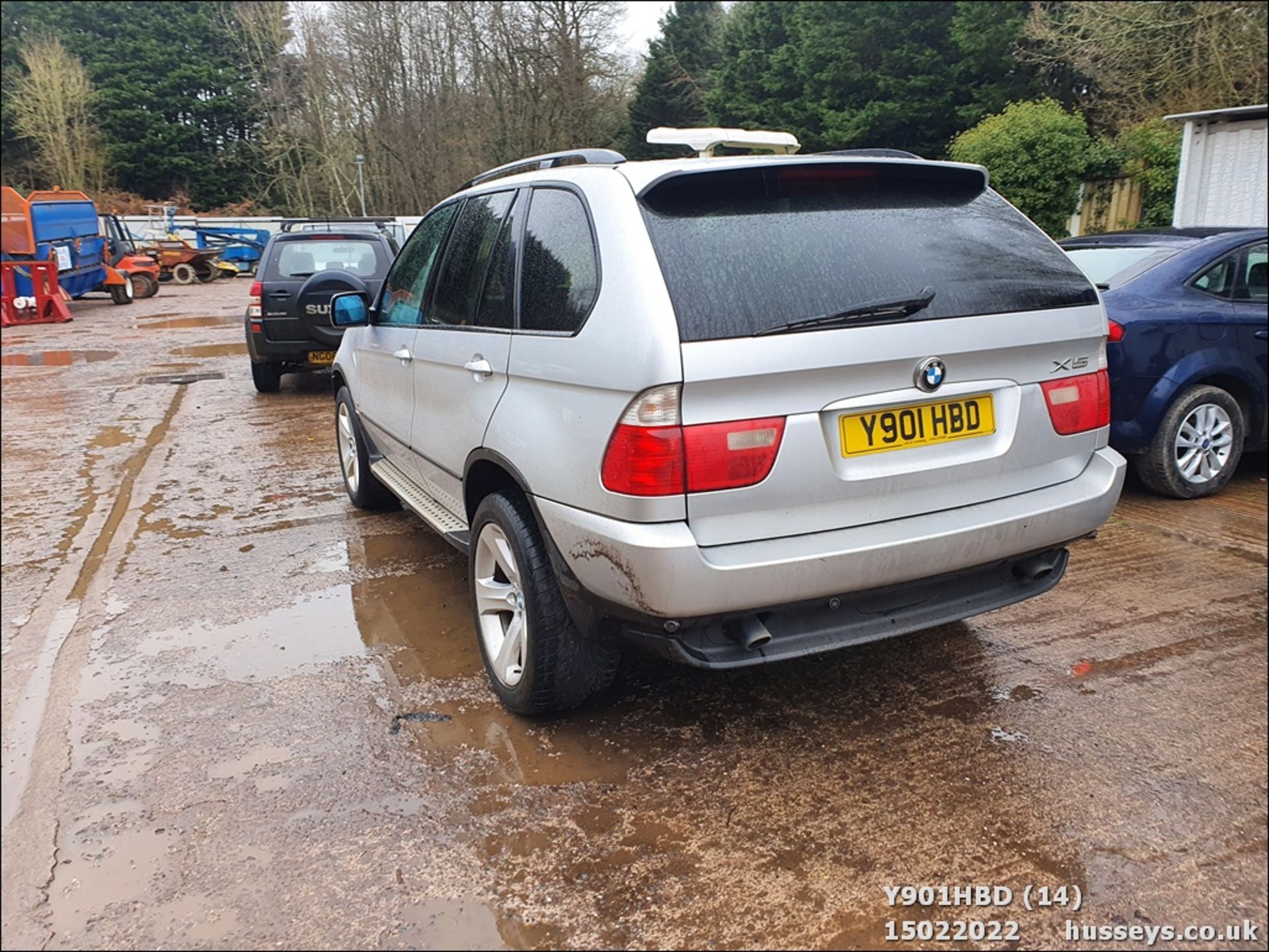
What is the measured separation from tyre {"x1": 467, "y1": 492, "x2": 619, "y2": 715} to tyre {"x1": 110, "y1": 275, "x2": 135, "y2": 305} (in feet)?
77.6

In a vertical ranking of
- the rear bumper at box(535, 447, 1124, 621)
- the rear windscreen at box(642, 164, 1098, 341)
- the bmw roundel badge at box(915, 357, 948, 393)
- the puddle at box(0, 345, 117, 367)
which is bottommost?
the puddle at box(0, 345, 117, 367)

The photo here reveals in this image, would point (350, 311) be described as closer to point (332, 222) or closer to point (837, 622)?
point (837, 622)

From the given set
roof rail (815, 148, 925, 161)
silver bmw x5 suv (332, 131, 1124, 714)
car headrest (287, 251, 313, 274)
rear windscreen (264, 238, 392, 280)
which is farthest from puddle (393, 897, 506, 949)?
car headrest (287, 251, 313, 274)

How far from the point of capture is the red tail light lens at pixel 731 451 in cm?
249

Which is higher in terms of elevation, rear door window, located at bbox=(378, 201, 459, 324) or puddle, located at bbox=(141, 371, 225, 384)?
rear door window, located at bbox=(378, 201, 459, 324)

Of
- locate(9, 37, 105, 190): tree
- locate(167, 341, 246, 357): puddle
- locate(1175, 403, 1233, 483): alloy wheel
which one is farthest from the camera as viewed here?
locate(9, 37, 105, 190): tree

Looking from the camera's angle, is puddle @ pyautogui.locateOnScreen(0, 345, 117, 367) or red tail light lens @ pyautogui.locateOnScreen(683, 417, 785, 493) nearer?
red tail light lens @ pyautogui.locateOnScreen(683, 417, 785, 493)

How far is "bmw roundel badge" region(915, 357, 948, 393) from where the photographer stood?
106 inches

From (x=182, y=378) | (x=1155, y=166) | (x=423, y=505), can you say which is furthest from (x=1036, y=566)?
(x=1155, y=166)

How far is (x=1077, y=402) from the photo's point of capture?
305 cm

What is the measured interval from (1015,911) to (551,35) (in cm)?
3536

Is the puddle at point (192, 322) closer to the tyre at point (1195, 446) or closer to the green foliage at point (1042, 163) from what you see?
the green foliage at point (1042, 163)

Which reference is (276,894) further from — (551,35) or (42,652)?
(551,35)

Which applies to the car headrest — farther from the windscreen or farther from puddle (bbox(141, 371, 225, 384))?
the windscreen
